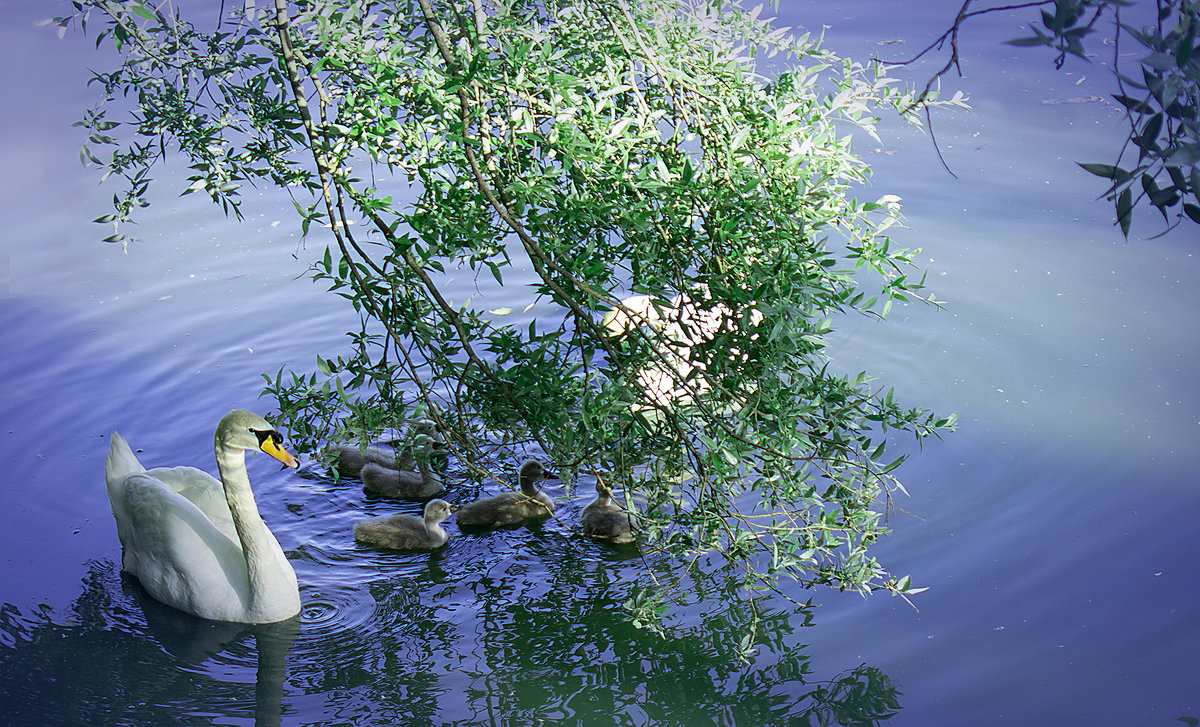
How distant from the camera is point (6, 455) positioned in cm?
555

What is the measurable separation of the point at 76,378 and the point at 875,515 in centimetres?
485

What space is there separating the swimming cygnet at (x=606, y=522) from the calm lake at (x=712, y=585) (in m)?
0.06

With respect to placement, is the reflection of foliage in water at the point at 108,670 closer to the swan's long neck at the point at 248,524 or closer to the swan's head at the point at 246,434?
the swan's long neck at the point at 248,524

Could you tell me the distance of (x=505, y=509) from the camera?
479 centimetres

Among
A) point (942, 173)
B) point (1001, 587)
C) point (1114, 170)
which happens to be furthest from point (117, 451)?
point (942, 173)

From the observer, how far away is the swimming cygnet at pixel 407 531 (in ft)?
15.3

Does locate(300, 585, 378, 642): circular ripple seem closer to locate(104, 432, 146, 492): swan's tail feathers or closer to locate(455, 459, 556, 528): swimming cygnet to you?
locate(455, 459, 556, 528): swimming cygnet

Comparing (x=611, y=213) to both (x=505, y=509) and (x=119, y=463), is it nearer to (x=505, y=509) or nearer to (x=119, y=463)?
(x=505, y=509)

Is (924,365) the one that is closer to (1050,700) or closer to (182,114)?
(1050,700)

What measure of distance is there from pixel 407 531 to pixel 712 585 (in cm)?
135

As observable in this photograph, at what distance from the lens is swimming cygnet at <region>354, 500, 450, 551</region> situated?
467 centimetres

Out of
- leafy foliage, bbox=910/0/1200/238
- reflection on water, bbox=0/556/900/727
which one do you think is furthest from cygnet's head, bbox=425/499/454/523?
leafy foliage, bbox=910/0/1200/238

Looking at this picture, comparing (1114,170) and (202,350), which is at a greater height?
(1114,170)

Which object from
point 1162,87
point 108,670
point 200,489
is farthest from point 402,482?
point 1162,87
